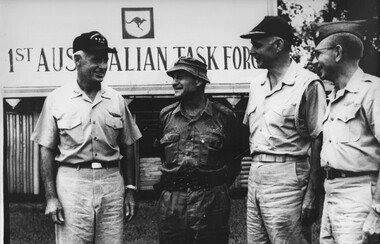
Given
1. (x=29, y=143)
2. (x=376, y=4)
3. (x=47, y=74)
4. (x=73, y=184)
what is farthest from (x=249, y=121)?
(x=29, y=143)

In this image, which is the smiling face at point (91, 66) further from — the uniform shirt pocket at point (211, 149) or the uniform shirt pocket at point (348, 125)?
the uniform shirt pocket at point (348, 125)

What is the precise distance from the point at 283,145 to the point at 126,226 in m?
3.31

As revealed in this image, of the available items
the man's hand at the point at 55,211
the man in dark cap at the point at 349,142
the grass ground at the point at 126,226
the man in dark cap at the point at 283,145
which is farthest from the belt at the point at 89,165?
the grass ground at the point at 126,226

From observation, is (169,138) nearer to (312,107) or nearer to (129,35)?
(312,107)

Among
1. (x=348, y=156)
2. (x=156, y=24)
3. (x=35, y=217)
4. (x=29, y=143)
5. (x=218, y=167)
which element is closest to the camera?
(x=348, y=156)

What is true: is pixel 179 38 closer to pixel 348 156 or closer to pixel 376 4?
pixel 376 4

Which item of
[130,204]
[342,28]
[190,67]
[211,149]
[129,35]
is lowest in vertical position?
[130,204]

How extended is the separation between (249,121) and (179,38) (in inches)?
70.0

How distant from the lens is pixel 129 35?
4648 mm

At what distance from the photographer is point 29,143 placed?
694 cm

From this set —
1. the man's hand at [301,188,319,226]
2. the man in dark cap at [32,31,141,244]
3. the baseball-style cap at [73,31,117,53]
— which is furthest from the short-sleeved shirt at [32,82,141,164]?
the man's hand at [301,188,319,226]

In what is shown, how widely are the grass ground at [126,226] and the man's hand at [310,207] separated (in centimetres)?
230

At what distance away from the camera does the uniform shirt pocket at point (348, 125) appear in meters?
2.50

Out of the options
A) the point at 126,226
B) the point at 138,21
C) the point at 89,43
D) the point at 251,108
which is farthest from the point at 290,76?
the point at 126,226
